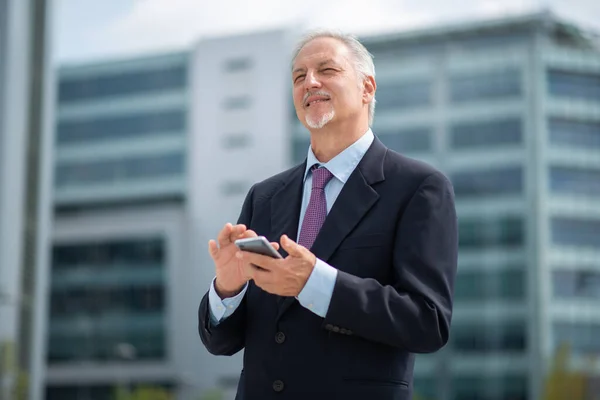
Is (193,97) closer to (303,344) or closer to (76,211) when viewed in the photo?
(76,211)

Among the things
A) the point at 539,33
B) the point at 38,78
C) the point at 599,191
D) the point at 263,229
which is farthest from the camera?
the point at 539,33

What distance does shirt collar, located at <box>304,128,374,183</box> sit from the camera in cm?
288

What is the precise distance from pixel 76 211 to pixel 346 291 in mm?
67386

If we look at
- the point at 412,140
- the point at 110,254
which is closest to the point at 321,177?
the point at 412,140

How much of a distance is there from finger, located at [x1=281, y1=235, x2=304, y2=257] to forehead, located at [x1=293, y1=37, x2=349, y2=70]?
2.15 feet

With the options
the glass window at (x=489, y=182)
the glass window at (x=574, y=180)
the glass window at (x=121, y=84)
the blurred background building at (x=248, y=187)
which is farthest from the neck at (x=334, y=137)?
the glass window at (x=121, y=84)

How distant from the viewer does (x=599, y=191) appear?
177 ft

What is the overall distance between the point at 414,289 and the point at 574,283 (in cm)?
5207

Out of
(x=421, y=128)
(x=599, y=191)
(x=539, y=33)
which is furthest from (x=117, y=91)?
(x=599, y=191)

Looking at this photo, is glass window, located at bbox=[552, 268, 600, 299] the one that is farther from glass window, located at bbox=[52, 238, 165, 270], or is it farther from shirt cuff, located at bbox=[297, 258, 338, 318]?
shirt cuff, located at bbox=[297, 258, 338, 318]

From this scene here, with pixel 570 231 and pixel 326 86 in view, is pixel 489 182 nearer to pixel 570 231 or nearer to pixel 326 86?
pixel 570 231

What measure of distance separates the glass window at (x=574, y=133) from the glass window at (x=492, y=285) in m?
7.29

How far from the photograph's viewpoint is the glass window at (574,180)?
2094 inches

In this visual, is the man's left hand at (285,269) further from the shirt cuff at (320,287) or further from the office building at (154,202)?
the office building at (154,202)
